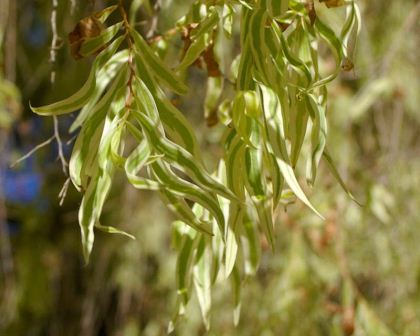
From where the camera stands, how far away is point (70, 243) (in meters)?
2.49

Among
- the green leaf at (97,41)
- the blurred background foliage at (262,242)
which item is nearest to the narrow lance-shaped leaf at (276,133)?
the green leaf at (97,41)

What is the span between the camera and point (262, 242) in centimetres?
166

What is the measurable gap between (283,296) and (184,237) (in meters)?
0.97

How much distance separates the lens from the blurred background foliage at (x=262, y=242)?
1.75 metres

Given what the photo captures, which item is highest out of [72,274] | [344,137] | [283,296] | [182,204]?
[182,204]

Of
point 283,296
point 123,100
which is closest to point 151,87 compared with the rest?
point 123,100

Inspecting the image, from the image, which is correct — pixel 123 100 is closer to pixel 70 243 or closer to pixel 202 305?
pixel 202 305

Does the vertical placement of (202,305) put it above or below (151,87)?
below

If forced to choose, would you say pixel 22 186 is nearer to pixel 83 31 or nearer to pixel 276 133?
pixel 83 31

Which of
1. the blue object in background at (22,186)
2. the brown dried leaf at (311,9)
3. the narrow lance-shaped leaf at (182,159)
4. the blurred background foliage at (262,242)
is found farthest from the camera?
the blue object in background at (22,186)

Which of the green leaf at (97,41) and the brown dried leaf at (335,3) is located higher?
the brown dried leaf at (335,3)

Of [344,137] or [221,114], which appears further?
[344,137]

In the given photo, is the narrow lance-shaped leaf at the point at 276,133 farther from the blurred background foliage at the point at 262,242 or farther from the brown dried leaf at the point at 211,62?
the blurred background foliage at the point at 262,242

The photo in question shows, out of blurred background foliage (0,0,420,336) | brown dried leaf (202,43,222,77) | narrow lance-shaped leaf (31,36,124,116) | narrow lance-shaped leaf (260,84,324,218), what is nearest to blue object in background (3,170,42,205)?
blurred background foliage (0,0,420,336)
